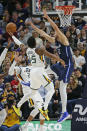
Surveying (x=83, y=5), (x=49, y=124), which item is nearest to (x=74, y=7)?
(x=83, y=5)

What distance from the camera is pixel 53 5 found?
13.0 meters

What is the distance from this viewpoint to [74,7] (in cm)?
1219

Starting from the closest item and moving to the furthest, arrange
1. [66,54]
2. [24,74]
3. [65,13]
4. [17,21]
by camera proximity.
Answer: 1. [66,54]
2. [24,74]
3. [65,13]
4. [17,21]

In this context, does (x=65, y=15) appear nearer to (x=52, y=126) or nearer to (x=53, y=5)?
(x=53, y=5)

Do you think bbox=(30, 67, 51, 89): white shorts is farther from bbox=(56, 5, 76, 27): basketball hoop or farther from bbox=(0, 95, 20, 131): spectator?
bbox=(56, 5, 76, 27): basketball hoop

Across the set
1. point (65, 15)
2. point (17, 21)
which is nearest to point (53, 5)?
point (65, 15)

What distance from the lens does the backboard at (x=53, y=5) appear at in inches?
490

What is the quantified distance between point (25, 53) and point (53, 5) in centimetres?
223

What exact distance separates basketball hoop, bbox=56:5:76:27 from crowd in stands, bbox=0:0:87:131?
1164mm

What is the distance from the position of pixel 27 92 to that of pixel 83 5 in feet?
9.05

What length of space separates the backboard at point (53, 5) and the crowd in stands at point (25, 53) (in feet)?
3.23

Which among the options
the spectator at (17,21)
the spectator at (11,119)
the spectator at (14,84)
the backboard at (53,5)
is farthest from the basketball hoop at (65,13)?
the spectator at (17,21)

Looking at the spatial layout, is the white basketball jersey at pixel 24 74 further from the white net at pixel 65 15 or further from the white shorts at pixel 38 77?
the white net at pixel 65 15

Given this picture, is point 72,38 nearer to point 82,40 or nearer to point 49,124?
point 82,40
